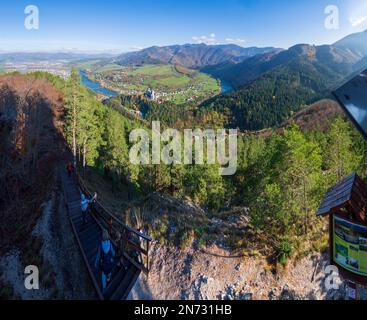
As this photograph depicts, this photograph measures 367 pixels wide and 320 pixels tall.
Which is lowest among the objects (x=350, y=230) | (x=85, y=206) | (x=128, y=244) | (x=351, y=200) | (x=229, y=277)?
(x=229, y=277)

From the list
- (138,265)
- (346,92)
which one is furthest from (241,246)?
(346,92)

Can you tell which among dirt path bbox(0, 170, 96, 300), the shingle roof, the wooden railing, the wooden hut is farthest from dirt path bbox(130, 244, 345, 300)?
the shingle roof

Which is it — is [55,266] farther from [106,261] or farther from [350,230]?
[350,230]

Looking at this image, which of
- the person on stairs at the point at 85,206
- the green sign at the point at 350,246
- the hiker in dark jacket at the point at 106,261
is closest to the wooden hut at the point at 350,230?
the green sign at the point at 350,246

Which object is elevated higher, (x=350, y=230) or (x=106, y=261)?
(x=350, y=230)

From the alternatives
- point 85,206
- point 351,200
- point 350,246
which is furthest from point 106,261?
point 351,200

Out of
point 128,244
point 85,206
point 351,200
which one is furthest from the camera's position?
point 85,206

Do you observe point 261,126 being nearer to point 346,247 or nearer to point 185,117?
point 185,117

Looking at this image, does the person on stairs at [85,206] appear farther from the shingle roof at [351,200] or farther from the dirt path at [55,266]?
the shingle roof at [351,200]

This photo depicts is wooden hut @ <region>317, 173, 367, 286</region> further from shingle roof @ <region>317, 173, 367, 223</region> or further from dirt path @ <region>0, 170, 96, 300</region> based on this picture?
dirt path @ <region>0, 170, 96, 300</region>
